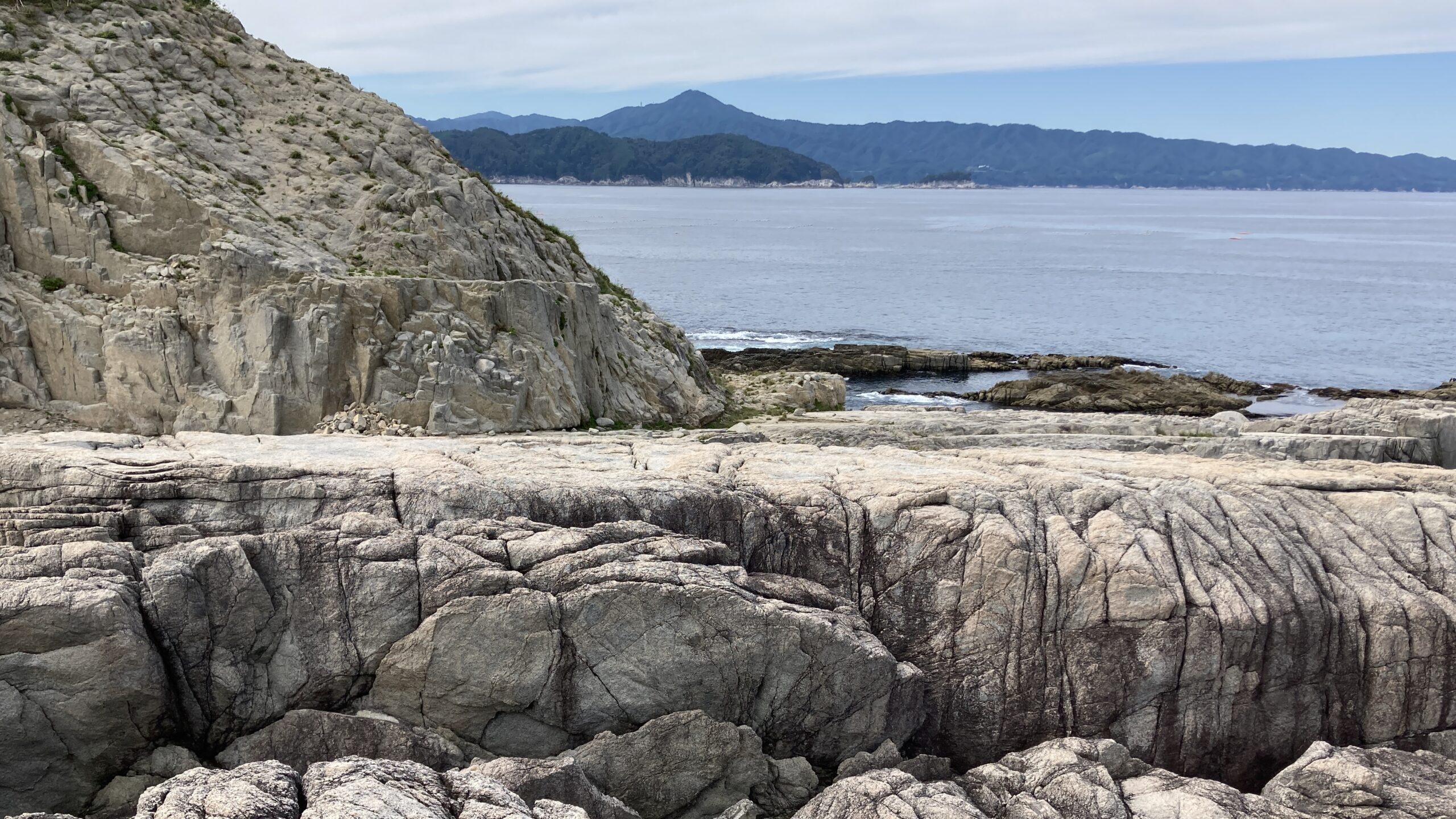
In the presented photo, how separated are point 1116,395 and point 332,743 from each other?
59676 mm

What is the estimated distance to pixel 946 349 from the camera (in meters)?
88.8

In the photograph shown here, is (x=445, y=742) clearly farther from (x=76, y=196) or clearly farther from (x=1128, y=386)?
(x=1128, y=386)

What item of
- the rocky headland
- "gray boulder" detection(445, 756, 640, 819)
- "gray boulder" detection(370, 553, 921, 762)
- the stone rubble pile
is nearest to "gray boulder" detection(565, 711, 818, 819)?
the rocky headland

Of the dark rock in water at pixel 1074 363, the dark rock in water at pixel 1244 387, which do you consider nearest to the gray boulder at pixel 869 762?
the dark rock in water at pixel 1244 387

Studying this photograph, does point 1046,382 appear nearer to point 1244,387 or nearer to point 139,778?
point 1244,387

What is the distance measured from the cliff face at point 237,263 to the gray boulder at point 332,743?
56.9 feet

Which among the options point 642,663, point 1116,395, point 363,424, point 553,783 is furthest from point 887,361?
point 553,783

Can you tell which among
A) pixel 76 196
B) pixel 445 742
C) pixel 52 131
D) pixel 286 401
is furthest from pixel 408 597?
pixel 52 131

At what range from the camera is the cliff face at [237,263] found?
34.8 m

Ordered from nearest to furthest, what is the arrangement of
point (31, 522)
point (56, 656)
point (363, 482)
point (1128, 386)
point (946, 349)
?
point (56, 656) → point (31, 522) → point (363, 482) → point (1128, 386) → point (946, 349)

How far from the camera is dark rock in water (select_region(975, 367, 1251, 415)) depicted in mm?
66188

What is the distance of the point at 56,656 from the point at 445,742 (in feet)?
21.2

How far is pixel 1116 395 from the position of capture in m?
69.1

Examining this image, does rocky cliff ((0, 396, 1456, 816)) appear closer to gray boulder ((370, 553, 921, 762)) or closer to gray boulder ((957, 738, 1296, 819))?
gray boulder ((370, 553, 921, 762))
